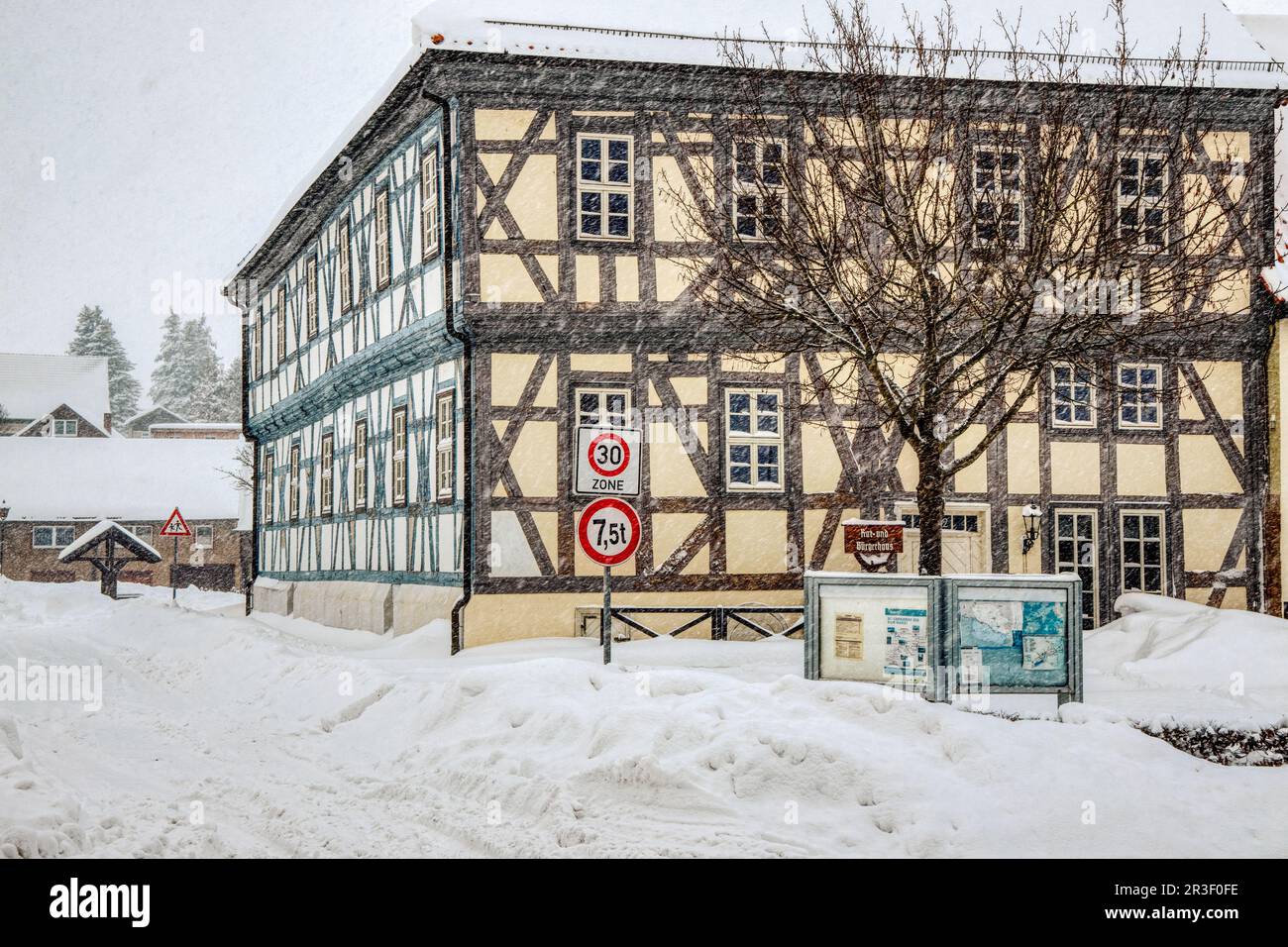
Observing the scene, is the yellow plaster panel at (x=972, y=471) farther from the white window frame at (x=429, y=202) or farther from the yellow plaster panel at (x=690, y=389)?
the white window frame at (x=429, y=202)

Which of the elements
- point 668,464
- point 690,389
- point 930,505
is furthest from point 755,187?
point 930,505

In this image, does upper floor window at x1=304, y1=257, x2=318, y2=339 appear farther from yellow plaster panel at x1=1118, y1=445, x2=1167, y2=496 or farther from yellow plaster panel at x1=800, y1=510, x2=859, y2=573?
yellow plaster panel at x1=1118, y1=445, x2=1167, y2=496

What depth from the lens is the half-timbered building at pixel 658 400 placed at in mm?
16812

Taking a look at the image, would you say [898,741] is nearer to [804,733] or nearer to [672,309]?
[804,733]

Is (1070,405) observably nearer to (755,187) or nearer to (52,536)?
(755,187)

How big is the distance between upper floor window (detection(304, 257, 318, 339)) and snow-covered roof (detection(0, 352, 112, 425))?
48.2 metres

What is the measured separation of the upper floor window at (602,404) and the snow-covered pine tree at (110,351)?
75412 millimetres

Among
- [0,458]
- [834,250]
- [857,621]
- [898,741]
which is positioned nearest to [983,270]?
[834,250]

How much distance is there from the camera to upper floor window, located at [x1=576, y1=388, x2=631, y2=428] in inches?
671

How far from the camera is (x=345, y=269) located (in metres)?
22.7

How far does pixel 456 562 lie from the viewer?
17266 millimetres

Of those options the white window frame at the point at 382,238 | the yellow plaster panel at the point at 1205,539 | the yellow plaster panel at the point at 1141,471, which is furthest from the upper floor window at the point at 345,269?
the yellow plaster panel at the point at 1205,539

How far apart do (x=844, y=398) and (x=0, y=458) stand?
44.9m

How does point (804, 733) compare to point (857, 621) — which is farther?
point (857, 621)
